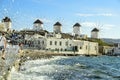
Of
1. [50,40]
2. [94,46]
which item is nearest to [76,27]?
[94,46]

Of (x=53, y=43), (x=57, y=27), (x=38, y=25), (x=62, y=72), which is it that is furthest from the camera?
(x=57, y=27)

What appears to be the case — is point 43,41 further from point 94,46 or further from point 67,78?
point 67,78

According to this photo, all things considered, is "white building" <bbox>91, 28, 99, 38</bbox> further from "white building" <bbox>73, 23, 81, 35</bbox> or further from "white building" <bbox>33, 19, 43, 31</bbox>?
"white building" <bbox>33, 19, 43, 31</bbox>

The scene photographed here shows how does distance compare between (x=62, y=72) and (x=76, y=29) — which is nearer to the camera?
(x=62, y=72)

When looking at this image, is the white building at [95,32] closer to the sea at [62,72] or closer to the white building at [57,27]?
the white building at [57,27]

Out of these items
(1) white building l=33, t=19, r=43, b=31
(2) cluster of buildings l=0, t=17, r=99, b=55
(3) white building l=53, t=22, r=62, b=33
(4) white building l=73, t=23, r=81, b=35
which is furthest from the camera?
(4) white building l=73, t=23, r=81, b=35

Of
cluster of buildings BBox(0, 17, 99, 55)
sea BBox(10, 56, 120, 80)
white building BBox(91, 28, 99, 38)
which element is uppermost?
white building BBox(91, 28, 99, 38)

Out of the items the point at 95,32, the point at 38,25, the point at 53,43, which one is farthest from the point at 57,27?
the point at 53,43

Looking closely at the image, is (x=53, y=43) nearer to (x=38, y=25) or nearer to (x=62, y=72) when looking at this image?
(x=38, y=25)

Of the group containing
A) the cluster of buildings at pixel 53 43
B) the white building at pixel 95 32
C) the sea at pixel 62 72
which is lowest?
the sea at pixel 62 72

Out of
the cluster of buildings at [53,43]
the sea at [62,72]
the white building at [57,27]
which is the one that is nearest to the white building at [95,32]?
the white building at [57,27]

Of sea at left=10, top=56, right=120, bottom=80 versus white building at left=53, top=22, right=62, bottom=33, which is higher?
white building at left=53, top=22, right=62, bottom=33

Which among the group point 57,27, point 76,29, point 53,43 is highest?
point 57,27

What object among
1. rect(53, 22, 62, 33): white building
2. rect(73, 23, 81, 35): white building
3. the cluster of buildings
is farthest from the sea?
rect(73, 23, 81, 35): white building
